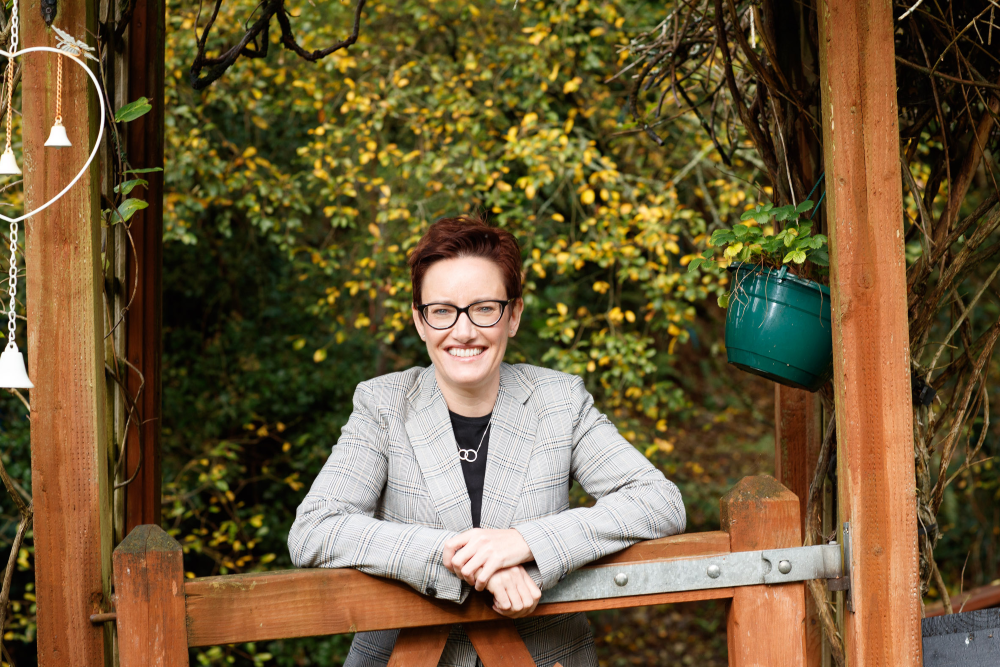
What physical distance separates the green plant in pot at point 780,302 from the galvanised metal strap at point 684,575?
379 mm

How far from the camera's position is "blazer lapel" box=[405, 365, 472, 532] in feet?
5.58

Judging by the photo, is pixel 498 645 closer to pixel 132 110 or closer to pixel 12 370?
pixel 12 370

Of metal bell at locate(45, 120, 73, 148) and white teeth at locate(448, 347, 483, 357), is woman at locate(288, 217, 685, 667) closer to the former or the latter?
white teeth at locate(448, 347, 483, 357)

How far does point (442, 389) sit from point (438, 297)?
0.69 feet

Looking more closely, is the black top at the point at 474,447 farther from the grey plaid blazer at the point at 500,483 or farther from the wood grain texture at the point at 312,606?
the wood grain texture at the point at 312,606

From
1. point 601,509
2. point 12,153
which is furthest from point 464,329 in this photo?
point 12,153

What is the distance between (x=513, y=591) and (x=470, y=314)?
0.55 meters

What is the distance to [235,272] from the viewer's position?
5379 millimetres

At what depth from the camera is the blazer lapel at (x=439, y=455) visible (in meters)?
1.70

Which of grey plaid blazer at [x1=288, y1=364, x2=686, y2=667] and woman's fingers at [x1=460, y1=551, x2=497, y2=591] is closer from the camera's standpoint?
woman's fingers at [x1=460, y1=551, x2=497, y2=591]

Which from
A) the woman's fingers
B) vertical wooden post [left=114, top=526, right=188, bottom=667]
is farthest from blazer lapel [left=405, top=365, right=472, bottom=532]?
vertical wooden post [left=114, top=526, right=188, bottom=667]

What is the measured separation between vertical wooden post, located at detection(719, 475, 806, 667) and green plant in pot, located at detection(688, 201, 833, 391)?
296mm

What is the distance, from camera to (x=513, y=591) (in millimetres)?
1455

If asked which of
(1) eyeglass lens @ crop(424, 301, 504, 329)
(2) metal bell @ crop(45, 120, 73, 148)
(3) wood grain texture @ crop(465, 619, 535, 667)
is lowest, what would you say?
(3) wood grain texture @ crop(465, 619, 535, 667)
